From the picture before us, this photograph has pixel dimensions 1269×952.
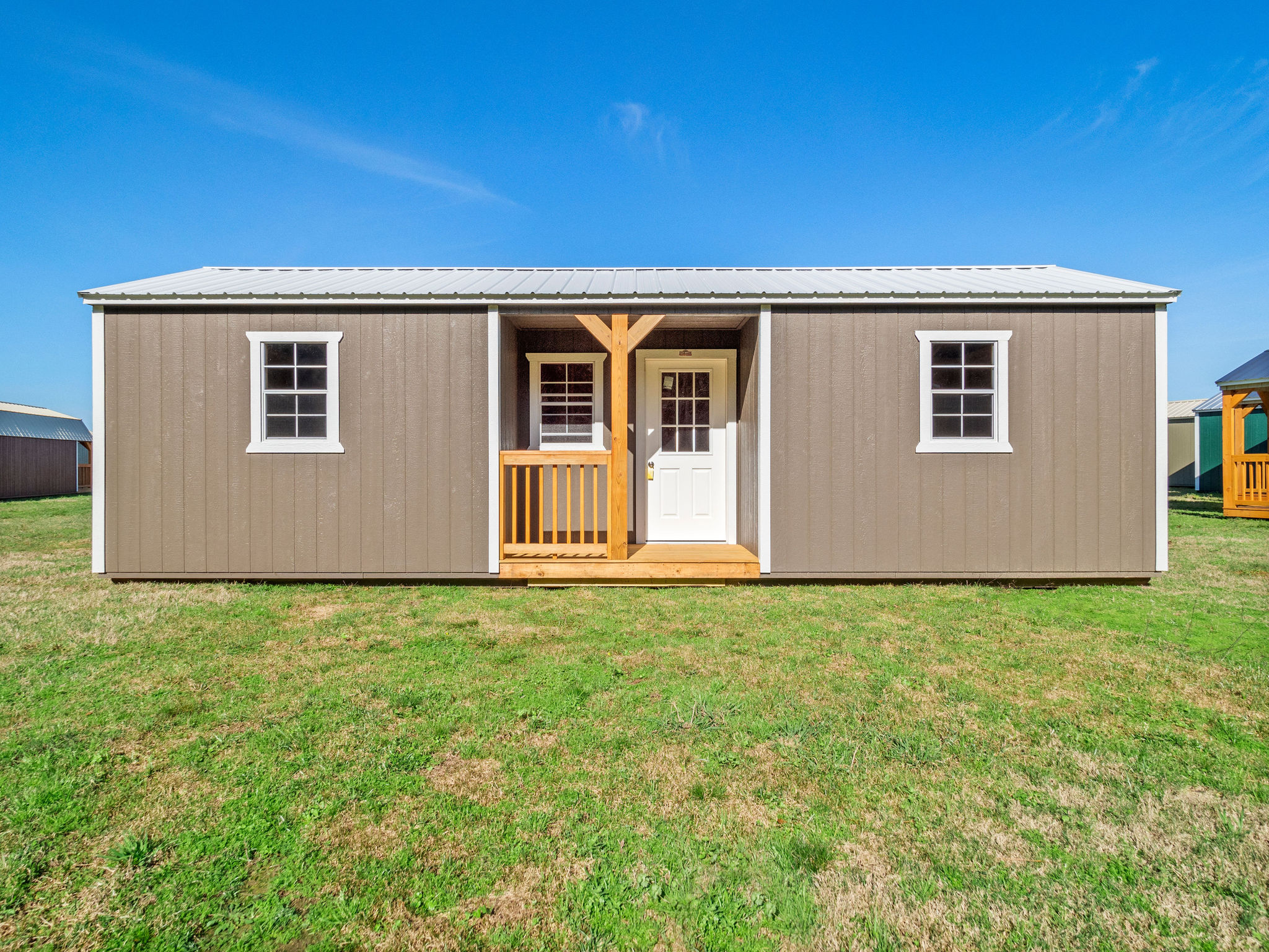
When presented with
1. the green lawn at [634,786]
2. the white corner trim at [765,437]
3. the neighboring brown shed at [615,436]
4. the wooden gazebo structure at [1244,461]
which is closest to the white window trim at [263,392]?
the neighboring brown shed at [615,436]

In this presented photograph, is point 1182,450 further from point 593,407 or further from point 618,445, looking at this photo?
point 618,445

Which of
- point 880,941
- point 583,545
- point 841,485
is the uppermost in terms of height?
point 841,485

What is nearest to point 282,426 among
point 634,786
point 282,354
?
point 282,354

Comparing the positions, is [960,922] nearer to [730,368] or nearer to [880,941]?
[880,941]

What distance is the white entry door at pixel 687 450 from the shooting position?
24.5 ft

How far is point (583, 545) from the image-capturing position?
6.29 metres

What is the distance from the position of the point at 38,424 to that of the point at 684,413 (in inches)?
991

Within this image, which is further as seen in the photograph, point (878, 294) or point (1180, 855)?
point (878, 294)

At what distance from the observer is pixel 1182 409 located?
22734mm

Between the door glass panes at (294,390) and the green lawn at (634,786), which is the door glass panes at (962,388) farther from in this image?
the door glass panes at (294,390)

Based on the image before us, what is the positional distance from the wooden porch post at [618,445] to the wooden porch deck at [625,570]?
165 mm

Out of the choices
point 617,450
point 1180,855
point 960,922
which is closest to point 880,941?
point 960,922

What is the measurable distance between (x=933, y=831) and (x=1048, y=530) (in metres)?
5.07

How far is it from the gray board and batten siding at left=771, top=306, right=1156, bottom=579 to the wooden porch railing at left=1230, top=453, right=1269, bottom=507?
30.0 feet
